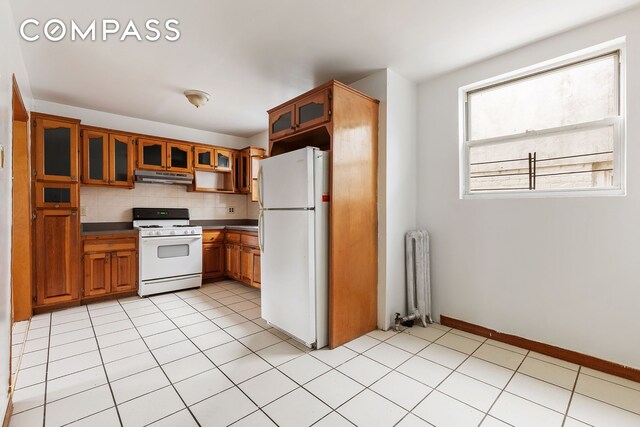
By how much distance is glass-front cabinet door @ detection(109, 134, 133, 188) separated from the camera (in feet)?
13.1

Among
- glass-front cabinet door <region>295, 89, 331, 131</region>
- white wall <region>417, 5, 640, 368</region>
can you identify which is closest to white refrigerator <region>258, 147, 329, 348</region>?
glass-front cabinet door <region>295, 89, 331, 131</region>

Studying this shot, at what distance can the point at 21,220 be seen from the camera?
301cm

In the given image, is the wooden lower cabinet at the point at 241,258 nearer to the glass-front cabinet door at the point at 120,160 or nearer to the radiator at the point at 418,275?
the glass-front cabinet door at the point at 120,160

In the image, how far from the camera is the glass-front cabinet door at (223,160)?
16.4 ft

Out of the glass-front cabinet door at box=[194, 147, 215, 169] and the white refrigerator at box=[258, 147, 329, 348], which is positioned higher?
the glass-front cabinet door at box=[194, 147, 215, 169]

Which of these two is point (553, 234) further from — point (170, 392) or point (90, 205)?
point (90, 205)

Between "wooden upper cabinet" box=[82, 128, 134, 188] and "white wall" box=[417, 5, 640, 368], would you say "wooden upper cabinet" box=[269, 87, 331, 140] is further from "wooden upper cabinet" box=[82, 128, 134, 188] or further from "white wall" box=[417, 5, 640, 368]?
"wooden upper cabinet" box=[82, 128, 134, 188]

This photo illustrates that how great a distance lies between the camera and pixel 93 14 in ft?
6.92

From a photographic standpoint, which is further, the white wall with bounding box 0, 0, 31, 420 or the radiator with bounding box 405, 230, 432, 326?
the radiator with bounding box 405, 230, 432, 326

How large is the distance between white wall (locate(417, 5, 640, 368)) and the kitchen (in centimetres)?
2

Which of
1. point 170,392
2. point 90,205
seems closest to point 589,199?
point 170,392

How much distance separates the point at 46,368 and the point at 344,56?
3474mm

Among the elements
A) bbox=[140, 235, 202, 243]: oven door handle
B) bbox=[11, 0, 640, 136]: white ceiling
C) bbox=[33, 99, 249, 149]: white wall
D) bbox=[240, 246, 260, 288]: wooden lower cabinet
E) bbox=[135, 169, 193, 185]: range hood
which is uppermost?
bbox=[11, 0, 640, 136]: white ceiling

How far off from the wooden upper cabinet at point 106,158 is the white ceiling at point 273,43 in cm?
52
